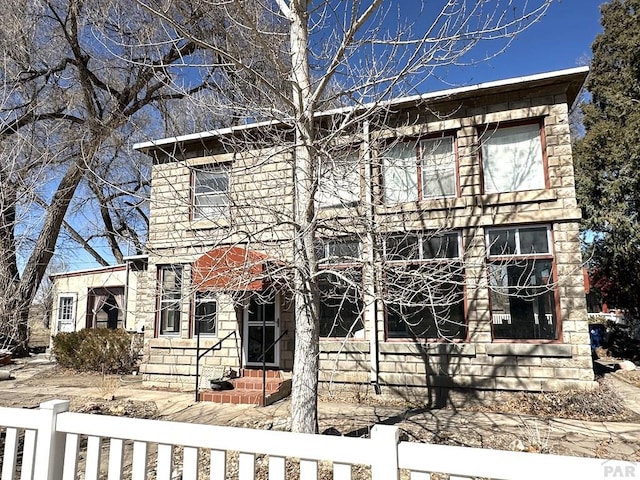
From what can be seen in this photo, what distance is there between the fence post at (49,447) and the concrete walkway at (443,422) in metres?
4.02

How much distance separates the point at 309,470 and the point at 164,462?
0.79 m

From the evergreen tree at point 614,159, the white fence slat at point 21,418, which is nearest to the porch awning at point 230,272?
the white fence slat at point 21,418

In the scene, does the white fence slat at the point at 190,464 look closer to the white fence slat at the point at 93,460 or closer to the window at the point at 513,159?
the white fence slat at the point at 93,460

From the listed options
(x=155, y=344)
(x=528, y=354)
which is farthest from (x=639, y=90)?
(x=155, y=344)

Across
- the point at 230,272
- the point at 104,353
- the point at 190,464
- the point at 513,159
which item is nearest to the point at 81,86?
the point at 104,353

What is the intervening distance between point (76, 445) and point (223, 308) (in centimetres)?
743

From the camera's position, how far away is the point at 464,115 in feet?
28.8

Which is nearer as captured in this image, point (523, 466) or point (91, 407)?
point (523, 466)

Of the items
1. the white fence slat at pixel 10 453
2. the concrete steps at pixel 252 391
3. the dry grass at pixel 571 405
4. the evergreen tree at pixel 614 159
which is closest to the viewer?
the white fence slat at pixel 10 453

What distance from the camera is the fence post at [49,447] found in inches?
97.4

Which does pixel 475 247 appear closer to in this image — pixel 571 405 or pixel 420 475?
pixel 571 405

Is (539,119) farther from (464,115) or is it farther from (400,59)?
(400,59)

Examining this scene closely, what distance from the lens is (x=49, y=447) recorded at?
2.49m

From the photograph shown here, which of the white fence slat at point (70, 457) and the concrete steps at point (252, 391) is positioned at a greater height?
the white fence slat at point (70, 457)
